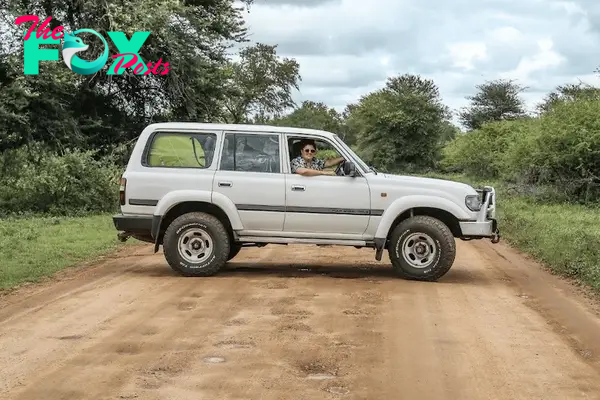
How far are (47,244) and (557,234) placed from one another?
932 cm

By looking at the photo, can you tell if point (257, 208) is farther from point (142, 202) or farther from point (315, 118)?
point (315, 118)

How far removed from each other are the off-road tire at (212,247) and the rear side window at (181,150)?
0.79 metres

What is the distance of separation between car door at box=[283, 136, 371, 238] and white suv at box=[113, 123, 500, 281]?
0.01m

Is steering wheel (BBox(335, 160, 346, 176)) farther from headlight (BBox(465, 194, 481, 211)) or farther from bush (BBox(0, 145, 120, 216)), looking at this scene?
bush (BBox(0, 145, 120, 216))

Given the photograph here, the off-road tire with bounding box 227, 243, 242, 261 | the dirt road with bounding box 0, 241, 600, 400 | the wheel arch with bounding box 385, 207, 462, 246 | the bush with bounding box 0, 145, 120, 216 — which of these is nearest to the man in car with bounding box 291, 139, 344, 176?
the wheel arch with bounding box 385, 207, 462, 246

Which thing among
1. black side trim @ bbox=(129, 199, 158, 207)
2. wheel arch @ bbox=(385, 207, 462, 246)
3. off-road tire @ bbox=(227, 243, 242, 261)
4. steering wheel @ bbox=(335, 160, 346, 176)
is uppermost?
steering wheel @ bbox=(335, 160, 346, 176)

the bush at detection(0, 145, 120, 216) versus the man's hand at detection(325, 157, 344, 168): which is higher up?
the man's hand at detection(325, 157, 344, 168)

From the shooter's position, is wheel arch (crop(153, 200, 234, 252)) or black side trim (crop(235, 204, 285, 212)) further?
wheel arch (crop(153, 200, 234, 252))

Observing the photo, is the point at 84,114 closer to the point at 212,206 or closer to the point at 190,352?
the point at 212,206

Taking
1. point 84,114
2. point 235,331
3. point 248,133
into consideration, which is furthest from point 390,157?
point 235,331

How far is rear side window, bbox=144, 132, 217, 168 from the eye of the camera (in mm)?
11562

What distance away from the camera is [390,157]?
5688cm

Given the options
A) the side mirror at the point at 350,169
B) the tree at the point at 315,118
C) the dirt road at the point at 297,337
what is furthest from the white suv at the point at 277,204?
the tree at the point at 315,118

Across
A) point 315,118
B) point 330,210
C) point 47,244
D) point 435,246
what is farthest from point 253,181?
point 315,118
